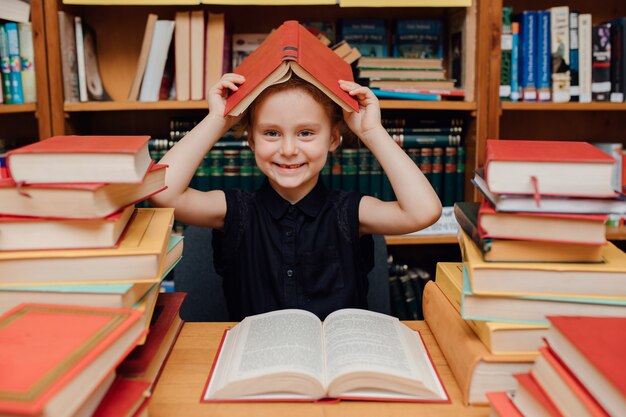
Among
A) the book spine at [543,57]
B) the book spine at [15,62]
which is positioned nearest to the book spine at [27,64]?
the book spine at [15,62]

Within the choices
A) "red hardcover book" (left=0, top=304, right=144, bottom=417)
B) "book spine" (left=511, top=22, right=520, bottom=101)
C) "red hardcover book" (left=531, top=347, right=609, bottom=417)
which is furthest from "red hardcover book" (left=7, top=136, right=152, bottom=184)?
"book spine" (left=511, top=22, right=520, bottom=101)

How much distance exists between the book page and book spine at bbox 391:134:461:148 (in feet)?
3.40

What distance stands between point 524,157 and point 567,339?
0.79ft

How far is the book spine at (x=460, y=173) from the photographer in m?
1.84

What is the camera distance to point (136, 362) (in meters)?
0.72

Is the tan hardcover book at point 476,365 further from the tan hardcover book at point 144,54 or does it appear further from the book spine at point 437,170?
the tan hardcover book at point 144,54

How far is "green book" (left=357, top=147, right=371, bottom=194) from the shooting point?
5.97 feet

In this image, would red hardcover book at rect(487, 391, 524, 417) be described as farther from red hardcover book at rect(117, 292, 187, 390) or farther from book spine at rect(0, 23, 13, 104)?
book spine at rect(0, 23, 13, 104)

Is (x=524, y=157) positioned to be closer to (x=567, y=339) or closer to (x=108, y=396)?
(x=567, y=339)

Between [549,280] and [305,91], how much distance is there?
1.86 ft

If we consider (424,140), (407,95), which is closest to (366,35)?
(407,95)

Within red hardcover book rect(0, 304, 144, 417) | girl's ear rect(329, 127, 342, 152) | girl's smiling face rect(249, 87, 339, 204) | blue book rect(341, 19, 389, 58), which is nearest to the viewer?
red hardcover book rect(0, 304, 144, 417)

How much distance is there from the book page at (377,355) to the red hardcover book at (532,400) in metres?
0.11

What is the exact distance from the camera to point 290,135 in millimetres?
1064
